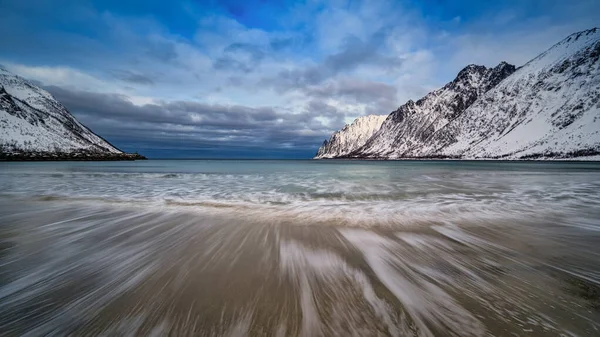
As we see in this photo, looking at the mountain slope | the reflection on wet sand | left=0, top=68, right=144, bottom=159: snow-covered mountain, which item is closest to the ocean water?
the reflection on wet sand

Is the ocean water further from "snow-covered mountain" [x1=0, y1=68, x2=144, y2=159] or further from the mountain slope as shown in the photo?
the mountain slope

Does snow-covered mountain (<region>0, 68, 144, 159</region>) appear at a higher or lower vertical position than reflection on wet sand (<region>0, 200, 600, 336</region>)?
higher

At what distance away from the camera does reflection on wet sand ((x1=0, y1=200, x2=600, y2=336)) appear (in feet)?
8.84

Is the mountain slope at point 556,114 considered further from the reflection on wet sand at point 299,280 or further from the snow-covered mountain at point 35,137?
the snow-covered mountain at point 35,137

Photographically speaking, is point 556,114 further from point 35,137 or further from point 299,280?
point 35,137

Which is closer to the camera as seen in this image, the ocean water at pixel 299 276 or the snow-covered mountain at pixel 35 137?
the ocean water at pixel 299 276

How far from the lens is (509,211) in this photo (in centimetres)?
930

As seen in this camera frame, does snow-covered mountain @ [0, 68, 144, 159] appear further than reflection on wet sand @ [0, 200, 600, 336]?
Yes

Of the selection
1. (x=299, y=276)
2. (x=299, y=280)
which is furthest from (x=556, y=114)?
(x=299, y=280)

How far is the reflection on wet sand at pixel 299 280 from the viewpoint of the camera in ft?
8.84

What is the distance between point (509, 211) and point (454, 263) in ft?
22.2

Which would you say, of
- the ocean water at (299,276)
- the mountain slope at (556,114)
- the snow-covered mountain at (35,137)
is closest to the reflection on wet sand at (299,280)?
the ocean water at (299,276)

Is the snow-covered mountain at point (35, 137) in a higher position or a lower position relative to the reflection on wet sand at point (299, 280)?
higher

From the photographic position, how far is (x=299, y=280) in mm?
3842
